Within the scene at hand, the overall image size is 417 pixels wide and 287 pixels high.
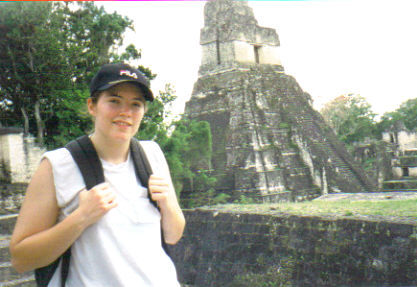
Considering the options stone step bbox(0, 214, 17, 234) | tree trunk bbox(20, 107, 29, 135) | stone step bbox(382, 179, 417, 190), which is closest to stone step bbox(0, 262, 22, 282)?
stone step bbox(0, 214, 17, 234)

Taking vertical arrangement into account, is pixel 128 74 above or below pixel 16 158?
below

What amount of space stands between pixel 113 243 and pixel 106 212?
0.11 m

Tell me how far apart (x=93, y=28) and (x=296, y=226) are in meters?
12.7

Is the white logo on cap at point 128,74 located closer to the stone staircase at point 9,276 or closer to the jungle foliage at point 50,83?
the stone staircase at point 9,276

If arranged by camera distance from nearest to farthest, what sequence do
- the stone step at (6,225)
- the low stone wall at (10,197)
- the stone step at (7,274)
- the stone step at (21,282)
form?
the stone step at (21,282) → the stone step at (7,274) → the stone step at (6,225) → the low stone wall at (10,197)

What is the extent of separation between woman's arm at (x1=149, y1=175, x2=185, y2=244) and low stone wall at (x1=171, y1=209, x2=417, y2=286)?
127 inches

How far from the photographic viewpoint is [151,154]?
1776mm

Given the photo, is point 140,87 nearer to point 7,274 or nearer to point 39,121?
point 7,274

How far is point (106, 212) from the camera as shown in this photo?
1.47 m

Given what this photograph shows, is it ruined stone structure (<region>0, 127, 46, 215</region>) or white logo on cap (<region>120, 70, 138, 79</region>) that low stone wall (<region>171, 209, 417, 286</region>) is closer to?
white logo on cap (<region>120, 70, 138, 79</region>)

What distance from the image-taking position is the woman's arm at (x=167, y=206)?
→ 159 cm

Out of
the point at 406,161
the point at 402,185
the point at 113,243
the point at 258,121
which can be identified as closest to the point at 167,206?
the point at 113,243

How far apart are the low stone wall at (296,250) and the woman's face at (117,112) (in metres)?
3.49

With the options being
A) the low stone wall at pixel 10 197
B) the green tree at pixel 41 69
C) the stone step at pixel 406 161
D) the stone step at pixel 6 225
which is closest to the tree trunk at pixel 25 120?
the green tree at pixel 41 69
